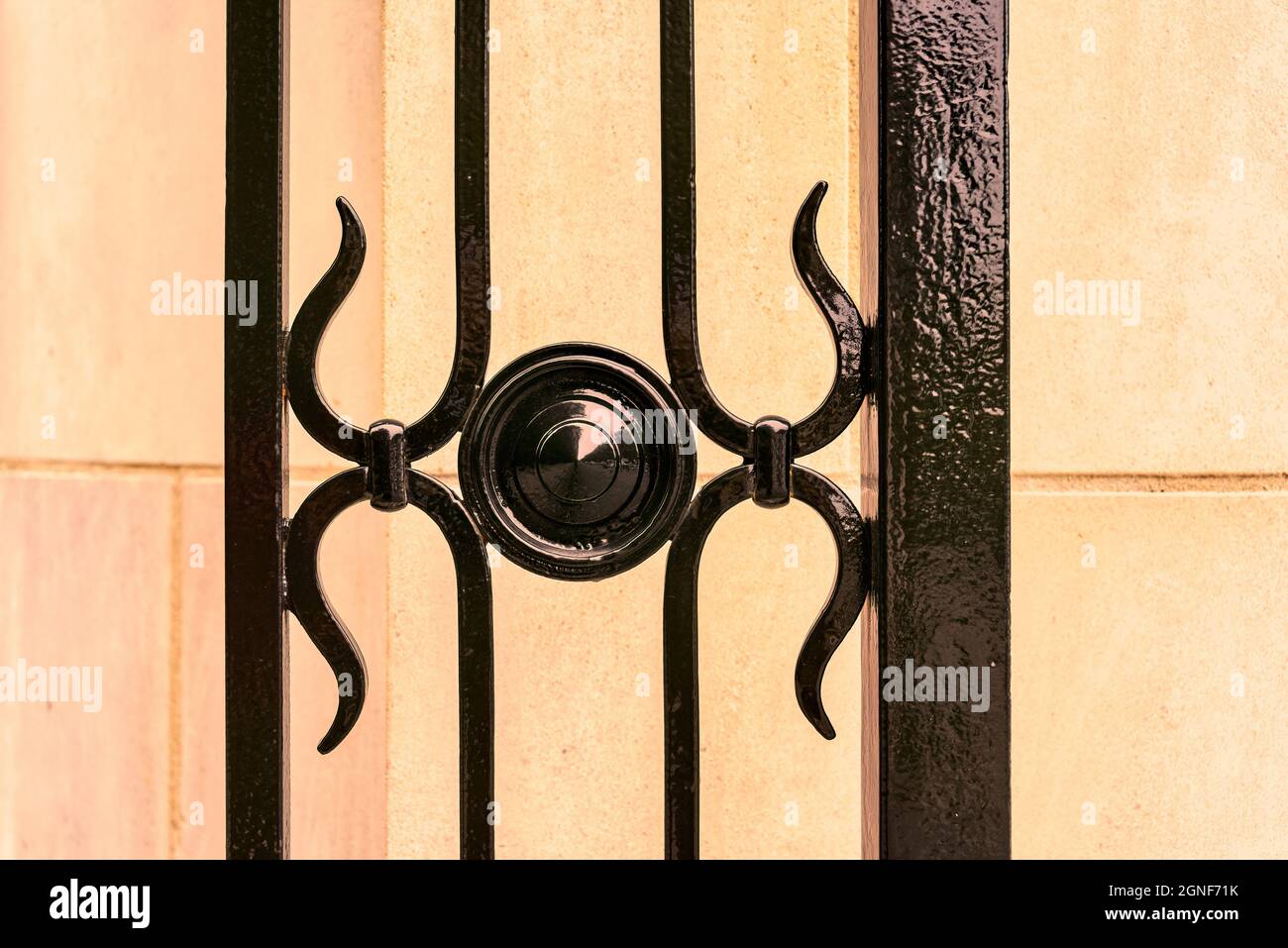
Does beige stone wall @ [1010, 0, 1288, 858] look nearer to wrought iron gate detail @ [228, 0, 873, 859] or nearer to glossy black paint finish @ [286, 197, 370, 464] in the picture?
wrought iron gate detail @ [228, 0, 873, 859]

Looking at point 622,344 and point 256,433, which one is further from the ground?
point 622,344

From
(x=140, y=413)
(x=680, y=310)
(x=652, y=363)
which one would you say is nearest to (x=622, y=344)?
(x=652, y=363)

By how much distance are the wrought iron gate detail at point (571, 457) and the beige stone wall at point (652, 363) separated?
31 cm

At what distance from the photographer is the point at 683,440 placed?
506mm

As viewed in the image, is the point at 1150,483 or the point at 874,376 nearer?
the point at 874,376

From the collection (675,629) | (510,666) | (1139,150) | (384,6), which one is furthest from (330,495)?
(1139,150)

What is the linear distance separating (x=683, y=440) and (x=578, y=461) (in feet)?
0.23

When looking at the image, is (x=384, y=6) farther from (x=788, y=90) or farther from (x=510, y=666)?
(x=510, y=666)

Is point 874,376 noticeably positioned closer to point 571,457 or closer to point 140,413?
point 571,457

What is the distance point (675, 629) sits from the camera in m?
0.52

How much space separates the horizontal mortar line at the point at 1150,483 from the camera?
2.60ft

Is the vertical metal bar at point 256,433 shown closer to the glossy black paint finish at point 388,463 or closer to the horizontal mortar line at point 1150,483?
the glossy black paint finish at point 388,463
